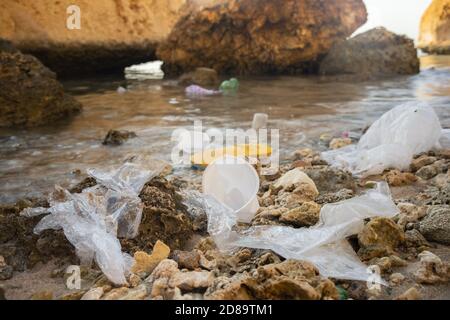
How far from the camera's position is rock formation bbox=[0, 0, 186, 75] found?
1034 cm

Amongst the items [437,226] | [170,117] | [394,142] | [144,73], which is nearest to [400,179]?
[394,142]

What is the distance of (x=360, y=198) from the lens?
85.1 inches

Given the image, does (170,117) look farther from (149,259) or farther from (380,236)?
(380,236)

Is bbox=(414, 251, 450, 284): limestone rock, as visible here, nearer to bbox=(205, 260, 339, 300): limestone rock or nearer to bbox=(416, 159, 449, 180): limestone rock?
bbox=(205, 260, 339, 300): limestone rock

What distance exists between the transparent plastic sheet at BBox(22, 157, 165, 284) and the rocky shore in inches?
1.6

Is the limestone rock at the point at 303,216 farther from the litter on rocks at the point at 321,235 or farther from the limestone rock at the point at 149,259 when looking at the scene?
the limestone rock at the point at 149,259

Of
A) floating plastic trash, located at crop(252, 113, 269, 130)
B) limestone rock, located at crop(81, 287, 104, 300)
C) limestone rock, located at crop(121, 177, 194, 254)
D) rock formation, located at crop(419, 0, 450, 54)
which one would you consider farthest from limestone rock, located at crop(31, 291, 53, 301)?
rock formation, located at crop(419, 0, 450, 54)

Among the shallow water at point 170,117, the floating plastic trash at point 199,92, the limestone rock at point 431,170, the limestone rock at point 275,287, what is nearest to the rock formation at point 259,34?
the shallow water at point 170,117

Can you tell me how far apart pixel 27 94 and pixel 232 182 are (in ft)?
14.6

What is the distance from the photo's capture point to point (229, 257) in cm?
188

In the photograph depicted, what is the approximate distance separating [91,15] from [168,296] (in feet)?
38.7

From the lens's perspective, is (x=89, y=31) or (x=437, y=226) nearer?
(x=437, y=226)

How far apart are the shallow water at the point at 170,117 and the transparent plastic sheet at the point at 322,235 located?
127 cm
